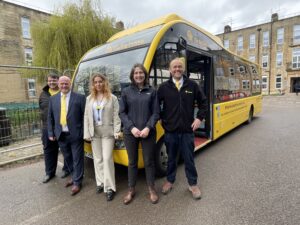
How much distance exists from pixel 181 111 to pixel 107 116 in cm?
108

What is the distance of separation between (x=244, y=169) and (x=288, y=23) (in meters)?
33.4

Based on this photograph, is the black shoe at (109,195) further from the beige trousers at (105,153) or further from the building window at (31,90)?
the building window at (31,90)

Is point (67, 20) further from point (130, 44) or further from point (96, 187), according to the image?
point (96, 187)

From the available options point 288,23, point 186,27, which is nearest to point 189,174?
point 186,27

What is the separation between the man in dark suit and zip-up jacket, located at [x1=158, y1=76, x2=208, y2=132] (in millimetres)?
1324

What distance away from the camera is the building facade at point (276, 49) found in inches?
1087

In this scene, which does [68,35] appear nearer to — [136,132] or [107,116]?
[107,116]

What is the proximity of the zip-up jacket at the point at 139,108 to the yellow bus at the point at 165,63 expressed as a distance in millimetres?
558

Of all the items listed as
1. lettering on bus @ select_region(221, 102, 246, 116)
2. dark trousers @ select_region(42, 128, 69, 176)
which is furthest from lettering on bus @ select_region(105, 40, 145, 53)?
lettering on bus @ select_region(221, 102, 246, 116)

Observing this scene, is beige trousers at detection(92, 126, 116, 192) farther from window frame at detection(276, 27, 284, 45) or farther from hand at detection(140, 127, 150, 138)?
window frame at detection(276, 27, 284, 45)

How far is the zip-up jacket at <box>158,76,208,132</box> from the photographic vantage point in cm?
274

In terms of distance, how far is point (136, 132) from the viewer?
254cm

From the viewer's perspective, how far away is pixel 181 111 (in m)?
2.74

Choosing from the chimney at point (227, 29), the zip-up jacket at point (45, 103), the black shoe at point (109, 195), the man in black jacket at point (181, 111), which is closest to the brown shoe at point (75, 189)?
the black shoe at point (109, 195)
